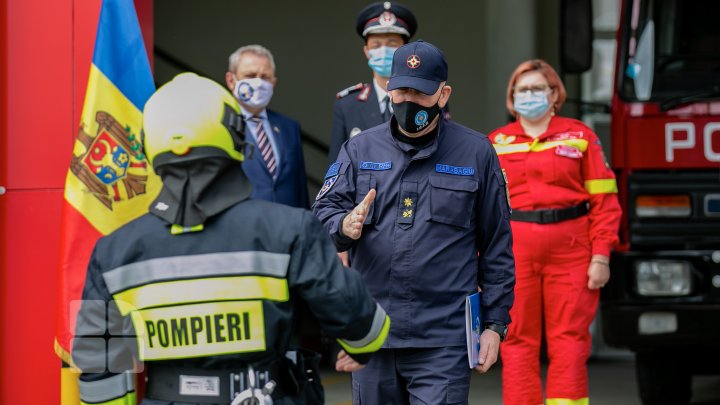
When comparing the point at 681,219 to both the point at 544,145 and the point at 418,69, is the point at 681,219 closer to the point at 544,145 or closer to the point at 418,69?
the point at 544,145

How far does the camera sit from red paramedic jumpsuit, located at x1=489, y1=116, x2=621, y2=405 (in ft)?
20.5

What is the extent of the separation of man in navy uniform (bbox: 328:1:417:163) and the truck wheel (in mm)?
2457

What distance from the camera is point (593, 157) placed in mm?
6375

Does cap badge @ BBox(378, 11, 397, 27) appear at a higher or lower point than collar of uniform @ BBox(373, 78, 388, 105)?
higher

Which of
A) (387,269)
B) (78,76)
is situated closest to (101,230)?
(78,76)

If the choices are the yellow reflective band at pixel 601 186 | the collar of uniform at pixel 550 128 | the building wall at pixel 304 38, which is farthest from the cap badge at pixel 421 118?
the building wall at pixel 304 38

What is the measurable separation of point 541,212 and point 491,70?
5.51 metres

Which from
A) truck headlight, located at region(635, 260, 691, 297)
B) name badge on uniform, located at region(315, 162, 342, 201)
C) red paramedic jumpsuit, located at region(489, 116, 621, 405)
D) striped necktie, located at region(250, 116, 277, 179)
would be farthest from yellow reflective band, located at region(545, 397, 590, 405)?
name badge on uniform, located at region(315, 162, 342, 201)

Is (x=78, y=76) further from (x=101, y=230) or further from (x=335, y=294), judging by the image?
(x=335, y=294)

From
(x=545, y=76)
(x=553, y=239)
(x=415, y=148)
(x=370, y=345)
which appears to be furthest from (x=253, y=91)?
(x=370, y=345)

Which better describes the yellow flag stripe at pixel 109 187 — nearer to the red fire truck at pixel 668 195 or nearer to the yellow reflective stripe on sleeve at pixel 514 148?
the yellow reflective stripe on sleeve at pixel 514 148

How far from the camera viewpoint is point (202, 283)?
3291 millimetres

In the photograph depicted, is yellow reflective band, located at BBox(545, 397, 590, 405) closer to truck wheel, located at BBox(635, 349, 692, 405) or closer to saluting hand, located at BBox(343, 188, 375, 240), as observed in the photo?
truck wheel, located at BBox(635, 349, 692, 405)

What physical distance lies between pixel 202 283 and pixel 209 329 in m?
0.11
